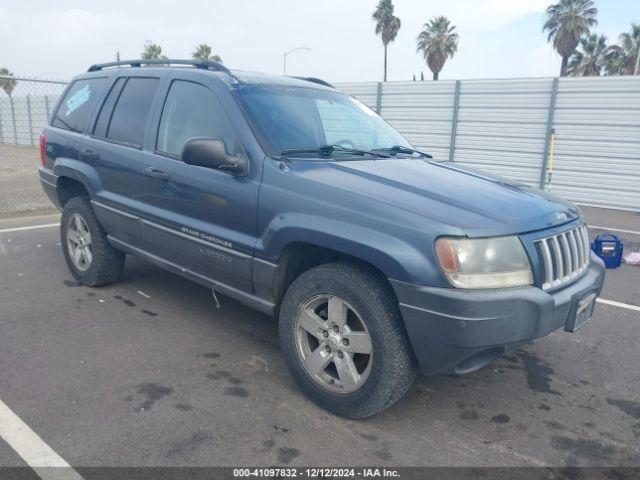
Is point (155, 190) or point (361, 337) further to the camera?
point (155, 190)

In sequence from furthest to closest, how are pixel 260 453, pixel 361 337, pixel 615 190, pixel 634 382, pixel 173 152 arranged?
1. pixel 615 190
2. pixel 173 152
3. pixel 634 382
4. pixel 361 337
5. pixel 260 453

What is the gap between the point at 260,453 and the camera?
8.52 feet

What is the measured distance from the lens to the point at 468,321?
96.5 inches

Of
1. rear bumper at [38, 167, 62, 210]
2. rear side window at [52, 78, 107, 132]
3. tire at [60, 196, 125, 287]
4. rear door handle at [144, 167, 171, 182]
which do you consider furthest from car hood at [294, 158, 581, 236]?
rear bumper at [38, 167, 62, 210]

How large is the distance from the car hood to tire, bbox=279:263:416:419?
17.3 inches

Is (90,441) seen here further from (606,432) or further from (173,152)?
(606,432)

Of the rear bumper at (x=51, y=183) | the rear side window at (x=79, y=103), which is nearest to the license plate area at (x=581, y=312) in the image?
the rear side window at (x=79, y=103)

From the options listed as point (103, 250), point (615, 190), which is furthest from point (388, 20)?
point (103, 250)

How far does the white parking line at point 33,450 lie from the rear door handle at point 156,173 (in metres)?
1.72

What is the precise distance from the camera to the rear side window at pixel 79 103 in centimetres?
471

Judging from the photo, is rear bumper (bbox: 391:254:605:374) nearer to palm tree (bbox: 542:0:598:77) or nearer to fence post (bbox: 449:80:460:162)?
fence post (bbox: 449:80:460:162)

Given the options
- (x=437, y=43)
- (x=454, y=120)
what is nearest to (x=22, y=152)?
(x=454, y=120)

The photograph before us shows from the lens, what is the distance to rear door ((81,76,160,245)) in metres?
4.07

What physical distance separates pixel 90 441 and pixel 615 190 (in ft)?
40.1
